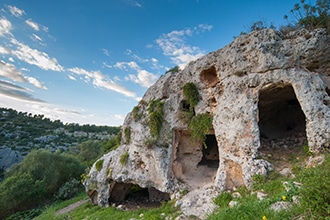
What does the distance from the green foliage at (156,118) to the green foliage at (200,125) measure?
167 cm

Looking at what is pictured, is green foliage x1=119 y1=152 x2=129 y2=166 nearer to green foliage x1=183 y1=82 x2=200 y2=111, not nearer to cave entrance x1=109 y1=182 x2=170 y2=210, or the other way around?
cave entrance x1=109 y1=182 x2=170 y2=210

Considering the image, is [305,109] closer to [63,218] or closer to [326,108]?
[326,108]

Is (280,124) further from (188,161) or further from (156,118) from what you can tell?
(156,118)

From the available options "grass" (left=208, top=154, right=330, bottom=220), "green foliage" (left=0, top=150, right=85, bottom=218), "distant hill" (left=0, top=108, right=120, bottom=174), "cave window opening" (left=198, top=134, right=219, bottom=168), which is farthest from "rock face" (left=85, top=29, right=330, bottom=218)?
"distant hill" (left=0, top=108, right=120, bottom=174)

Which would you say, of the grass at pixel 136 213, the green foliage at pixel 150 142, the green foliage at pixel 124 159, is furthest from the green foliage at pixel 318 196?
the green foliage at pixel 124 159

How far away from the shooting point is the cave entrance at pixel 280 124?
7570 millimetres

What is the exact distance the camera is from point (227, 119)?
8.01 metres

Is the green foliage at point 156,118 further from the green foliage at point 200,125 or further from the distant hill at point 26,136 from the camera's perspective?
the distant hill at point 26,136

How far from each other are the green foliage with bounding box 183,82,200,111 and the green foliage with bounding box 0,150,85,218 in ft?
55.2

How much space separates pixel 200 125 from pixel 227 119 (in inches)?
60.0

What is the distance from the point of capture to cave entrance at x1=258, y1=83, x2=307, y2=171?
757cm

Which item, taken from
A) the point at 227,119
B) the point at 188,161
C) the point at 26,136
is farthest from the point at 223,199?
the point at 26,136

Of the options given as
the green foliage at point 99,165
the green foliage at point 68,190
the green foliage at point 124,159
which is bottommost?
the green foliage at point 68,190

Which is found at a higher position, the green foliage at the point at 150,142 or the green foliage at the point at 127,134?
the green foliage at the point at 127,134
